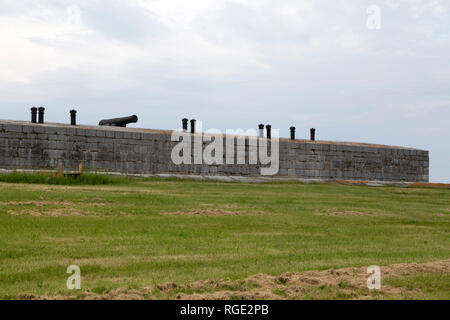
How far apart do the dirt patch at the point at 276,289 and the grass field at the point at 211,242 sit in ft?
0.05

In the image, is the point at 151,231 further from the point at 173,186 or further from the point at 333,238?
the point at 173,186

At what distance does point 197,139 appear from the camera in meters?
27.4

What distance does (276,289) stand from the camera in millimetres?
6480

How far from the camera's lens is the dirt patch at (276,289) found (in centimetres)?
615

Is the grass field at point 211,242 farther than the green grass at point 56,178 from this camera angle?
No

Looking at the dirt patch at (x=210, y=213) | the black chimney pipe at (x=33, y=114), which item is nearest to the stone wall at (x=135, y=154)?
the black chimney pipe at (x=33, y=114)

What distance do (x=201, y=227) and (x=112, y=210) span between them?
9.42 feet

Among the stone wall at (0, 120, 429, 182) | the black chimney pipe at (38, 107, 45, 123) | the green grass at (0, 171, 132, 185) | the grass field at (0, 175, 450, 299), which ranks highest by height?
the black chimney pipe at (38, 107, 45, 123)

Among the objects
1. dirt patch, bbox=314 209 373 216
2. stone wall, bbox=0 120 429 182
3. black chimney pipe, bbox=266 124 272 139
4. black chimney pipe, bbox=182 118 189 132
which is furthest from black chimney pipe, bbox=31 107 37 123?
dirt patch, bbox=314 209 373 216

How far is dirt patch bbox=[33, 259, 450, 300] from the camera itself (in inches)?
242

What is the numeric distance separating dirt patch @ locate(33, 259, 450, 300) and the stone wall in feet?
62.1

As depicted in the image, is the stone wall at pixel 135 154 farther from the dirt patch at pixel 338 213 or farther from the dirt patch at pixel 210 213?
the dirt patch at pixel 338 213

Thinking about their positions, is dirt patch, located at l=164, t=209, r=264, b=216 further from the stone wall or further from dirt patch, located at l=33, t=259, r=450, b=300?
the stone wall

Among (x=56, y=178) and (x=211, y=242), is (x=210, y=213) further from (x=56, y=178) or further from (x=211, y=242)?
(x=56, y=178)
